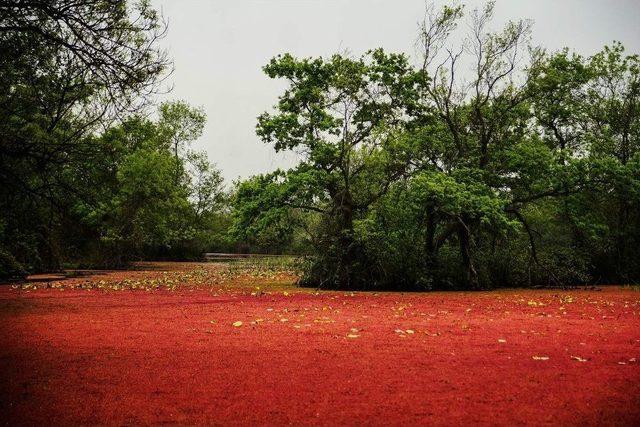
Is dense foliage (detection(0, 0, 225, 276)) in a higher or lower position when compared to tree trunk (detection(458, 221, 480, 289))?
higher

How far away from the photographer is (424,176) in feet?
63.8

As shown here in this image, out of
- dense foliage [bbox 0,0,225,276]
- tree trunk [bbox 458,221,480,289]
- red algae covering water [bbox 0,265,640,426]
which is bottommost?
red algae covering water [bbox 0,265,640,426]

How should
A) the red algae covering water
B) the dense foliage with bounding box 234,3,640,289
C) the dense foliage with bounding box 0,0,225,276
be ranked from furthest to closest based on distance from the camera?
the dense foliage with bounding box 234,3,640,289
the dense foliage with bounding box 0,0,225,276
the red algae covering water

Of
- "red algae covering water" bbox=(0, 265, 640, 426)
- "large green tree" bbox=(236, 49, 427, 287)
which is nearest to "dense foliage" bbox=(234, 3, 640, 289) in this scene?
"large green tree" bbox=(236, 49, 427, 287)

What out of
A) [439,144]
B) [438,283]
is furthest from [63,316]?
[439,144]

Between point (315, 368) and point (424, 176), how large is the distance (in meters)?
14.0

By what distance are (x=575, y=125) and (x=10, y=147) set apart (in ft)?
103

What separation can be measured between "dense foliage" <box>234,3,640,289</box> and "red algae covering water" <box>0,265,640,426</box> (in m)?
8.33

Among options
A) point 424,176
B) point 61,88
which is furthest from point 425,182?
point 61,88

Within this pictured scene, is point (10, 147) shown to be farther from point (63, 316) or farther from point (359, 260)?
point (359, 260)

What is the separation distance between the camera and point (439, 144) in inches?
875

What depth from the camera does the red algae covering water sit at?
15.7 feet

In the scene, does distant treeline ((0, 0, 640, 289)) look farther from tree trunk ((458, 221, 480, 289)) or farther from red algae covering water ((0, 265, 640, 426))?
red algae covering water ((0, 265, 640, 426))

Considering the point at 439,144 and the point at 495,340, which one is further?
the point at 439,144
